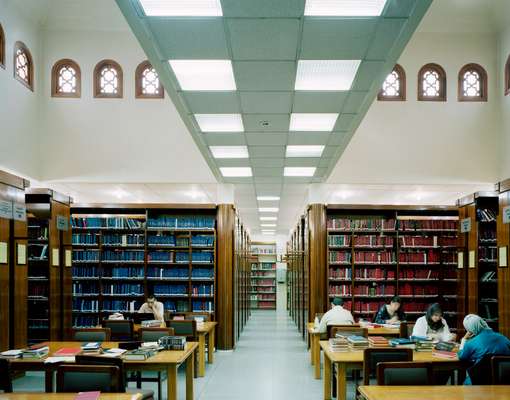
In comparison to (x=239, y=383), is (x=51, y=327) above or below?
above

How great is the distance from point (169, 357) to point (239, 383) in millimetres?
3127

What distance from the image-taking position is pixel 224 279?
42.9ft

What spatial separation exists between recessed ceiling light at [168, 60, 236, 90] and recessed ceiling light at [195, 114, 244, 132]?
1.17 m

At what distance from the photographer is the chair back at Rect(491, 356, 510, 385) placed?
537 cm

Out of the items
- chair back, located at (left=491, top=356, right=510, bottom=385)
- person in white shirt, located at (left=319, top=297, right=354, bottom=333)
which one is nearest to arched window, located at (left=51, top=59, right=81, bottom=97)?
person in white shirt, located at (left=319, top=297, right=354, bottom=333)

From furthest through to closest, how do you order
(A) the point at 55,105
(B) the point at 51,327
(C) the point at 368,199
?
1. (C) the point at 368,199
2. (A) the point at 55,105
3. (B) the point at 51,327

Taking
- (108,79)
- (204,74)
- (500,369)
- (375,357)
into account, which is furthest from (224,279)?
(500,369)

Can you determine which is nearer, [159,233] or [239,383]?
[239,383]

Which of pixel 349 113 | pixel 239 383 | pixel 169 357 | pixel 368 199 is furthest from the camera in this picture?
pixel 368 199

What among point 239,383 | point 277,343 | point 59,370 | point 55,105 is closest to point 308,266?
point 277,343

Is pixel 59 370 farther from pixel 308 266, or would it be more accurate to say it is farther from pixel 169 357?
pixel 308 266

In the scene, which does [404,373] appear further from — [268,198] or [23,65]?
[268,198]

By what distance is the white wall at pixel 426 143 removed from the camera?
42.3 feet

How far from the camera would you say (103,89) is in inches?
519
